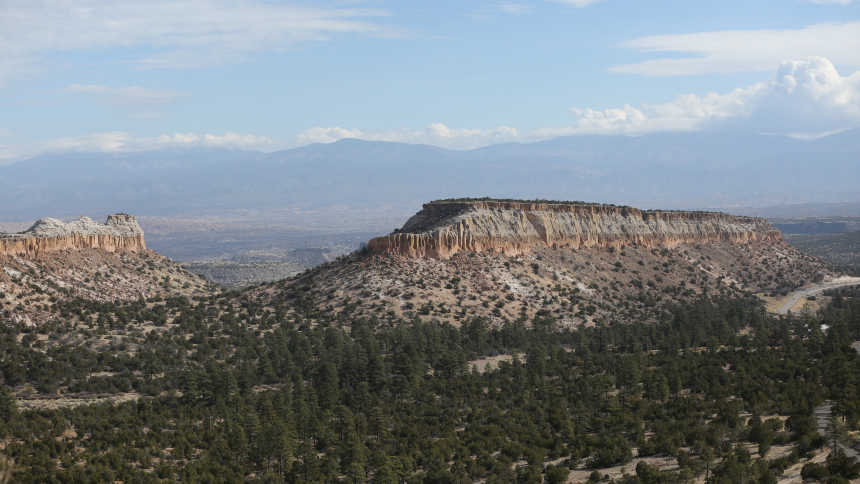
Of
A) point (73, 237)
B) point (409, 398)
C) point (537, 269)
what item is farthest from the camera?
point (73, 237)

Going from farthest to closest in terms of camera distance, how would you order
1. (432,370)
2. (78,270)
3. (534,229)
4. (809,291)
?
(809,291)
(534,229)
(78,270)
(432,370)

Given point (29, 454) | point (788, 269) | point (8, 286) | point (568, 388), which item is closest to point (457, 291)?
point (568, 388)

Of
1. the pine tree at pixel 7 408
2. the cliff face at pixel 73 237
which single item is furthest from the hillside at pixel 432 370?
the cliff face at pixel 73 237

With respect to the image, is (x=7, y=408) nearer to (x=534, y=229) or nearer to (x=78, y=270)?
(x=78, y=270)

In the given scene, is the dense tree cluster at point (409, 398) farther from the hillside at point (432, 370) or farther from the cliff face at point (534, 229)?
the cliff face at point (534, 229)

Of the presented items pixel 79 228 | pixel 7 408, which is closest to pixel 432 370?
pixel 7 408

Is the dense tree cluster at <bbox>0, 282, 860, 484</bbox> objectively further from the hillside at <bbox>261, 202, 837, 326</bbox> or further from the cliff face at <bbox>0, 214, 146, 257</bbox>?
the cliff face at <bbox>0, 214, 146, 257</bbox>

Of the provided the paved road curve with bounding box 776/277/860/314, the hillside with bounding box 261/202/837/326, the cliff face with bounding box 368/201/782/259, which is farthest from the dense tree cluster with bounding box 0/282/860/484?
the paved road curve with bounding box 776/277/860/314
